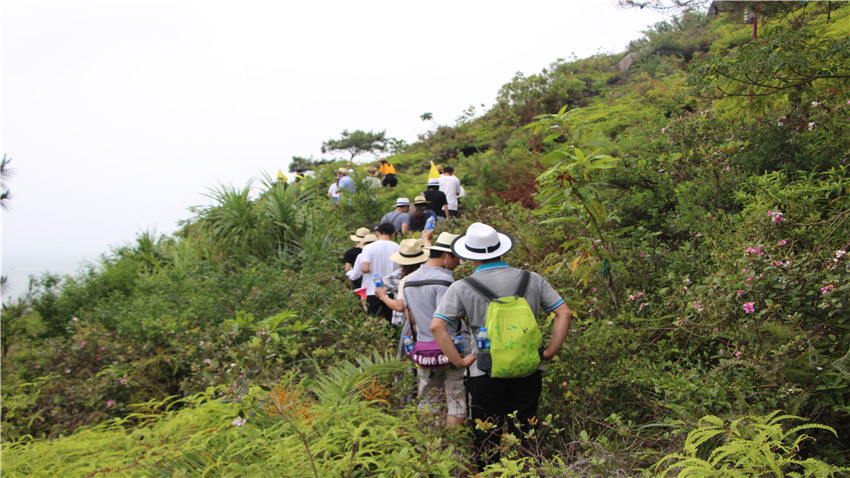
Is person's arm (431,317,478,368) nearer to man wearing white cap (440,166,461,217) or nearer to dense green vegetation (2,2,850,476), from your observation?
dense green vegetation (2,2,850,476)

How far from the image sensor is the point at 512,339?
3.27 metres

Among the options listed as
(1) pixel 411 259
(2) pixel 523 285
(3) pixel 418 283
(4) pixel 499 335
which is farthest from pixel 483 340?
(1) pixel 411 259

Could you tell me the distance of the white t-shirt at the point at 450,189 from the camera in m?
10.4

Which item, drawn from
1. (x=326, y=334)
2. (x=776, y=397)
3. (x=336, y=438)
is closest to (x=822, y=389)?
(x=776, y=397)

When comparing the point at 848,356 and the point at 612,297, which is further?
the point at 612,297

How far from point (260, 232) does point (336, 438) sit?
8237 millimetres

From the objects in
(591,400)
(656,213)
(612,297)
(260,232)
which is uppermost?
(260,232)

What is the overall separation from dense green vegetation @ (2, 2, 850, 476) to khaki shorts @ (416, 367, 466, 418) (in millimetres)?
314

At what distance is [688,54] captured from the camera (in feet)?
65.2

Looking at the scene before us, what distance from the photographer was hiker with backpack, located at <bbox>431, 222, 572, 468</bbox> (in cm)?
328

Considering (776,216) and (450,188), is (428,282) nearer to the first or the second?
(776,216)

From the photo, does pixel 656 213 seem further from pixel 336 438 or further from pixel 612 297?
pixel 336 438

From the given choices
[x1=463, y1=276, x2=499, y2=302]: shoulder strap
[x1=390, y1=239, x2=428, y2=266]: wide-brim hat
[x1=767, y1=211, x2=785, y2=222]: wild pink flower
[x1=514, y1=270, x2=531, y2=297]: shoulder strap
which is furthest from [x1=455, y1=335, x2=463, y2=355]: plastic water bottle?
[x1=767, y1=211, x2=785, y2=222]: wild pink flower

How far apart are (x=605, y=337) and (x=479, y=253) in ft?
4.10
